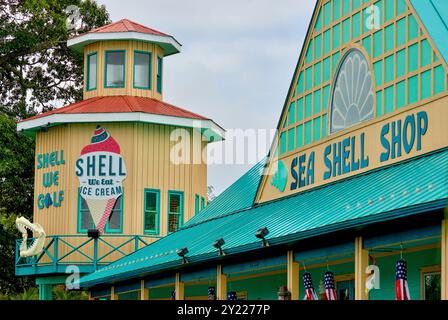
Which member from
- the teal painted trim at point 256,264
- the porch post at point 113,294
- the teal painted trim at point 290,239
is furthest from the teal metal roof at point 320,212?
the porch post at point 113,294

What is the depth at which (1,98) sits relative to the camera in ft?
186

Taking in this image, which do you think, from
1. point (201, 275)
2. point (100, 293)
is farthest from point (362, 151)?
point (100, 293)

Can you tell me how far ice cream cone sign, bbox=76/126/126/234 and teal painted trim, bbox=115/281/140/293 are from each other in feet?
34.5

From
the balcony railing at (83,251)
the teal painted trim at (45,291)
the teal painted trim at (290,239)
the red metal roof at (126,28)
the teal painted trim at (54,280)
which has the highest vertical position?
the red metal roof at (126,28)

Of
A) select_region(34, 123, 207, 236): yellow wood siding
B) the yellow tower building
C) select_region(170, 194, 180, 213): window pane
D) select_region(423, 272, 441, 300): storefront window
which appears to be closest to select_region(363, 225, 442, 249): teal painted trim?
select_region(423, 272, 441, 300): storefront window

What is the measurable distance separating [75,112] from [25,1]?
10.5 m

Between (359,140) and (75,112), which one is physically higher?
(75,112)

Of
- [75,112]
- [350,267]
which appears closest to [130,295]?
[75,112]

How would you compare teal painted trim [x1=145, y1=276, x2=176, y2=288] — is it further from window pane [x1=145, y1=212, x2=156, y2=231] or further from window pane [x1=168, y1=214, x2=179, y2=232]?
window pane [x1=168, y1=214, x2=179, y2=232]

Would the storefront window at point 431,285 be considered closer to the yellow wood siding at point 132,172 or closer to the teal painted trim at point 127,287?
the teal painted trim at point 127,287

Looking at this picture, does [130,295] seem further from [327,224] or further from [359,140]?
[327,224]

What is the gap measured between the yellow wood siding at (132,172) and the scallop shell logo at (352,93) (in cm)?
1947

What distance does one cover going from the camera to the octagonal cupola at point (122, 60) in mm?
48375

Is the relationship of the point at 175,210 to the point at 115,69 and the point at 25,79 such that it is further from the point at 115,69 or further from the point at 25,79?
the point at 25,79
